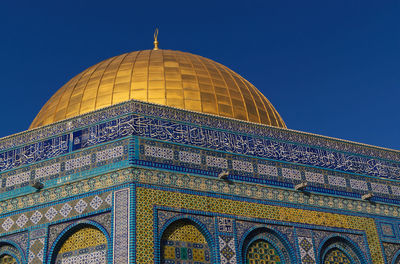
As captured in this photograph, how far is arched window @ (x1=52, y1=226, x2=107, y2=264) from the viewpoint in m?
9.02

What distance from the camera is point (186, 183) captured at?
9.62m

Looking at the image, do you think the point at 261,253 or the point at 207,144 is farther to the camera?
the point at 207,144

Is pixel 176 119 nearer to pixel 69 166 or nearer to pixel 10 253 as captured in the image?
pixel 69 166

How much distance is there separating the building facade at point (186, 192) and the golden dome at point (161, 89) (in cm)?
17

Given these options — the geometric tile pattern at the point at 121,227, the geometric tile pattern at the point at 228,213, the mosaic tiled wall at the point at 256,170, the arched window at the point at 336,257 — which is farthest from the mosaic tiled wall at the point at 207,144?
the arched window at the point at 336,257

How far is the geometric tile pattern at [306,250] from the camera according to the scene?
1016cm

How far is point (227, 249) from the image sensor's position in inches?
374

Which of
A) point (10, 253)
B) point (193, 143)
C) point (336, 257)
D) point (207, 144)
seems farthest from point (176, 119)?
point (336, 257)

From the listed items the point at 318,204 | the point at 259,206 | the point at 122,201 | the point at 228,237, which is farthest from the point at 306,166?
the point at 122,201

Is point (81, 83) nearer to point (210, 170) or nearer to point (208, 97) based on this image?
point (208, 97)

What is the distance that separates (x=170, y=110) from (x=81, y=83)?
153 inches

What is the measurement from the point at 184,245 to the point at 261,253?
150cm

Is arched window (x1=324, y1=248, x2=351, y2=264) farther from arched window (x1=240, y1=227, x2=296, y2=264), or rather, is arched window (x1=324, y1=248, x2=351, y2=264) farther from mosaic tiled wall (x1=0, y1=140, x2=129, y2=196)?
mosaic tiled wall (x1=0, y1=140, x2=129, y2=196)

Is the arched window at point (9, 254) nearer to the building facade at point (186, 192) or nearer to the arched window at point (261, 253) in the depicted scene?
the building facade at point (186, 192)
